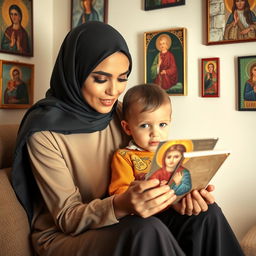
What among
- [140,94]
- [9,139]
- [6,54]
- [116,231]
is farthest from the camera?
[6,54]

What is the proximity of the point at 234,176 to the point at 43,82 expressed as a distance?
4.36 feet

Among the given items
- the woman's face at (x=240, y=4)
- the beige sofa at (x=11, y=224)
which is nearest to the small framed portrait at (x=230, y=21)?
the woman's face at (x=240, y=4)

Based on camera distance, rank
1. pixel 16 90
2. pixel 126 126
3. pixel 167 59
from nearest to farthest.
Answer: pixel 126 126 < pixel 167 59 < pixel 16 90

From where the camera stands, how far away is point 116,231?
1.07m

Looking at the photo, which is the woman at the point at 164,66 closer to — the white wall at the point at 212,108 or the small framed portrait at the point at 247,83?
the white wall at the point at 212,108

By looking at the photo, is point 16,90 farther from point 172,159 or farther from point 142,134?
point 172,159

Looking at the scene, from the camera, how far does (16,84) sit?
2135 mm

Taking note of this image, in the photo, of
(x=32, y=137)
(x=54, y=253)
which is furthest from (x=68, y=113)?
(x=54, y=253)

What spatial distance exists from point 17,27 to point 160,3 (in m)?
0.85

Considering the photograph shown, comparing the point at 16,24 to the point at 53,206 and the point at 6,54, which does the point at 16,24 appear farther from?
the point at 53,206

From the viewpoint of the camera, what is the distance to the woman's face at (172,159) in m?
0.97

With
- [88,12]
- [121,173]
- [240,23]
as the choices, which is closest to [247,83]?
[240,23]

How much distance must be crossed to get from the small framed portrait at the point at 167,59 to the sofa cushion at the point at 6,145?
0.88 m

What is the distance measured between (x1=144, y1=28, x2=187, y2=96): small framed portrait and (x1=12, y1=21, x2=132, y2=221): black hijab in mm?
666
